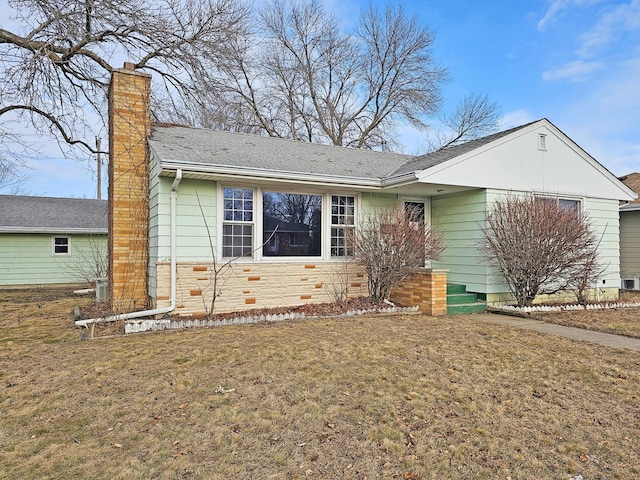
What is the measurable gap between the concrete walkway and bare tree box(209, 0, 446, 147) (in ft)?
57.8

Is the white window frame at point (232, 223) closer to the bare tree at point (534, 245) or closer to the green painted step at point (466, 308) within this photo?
the green painted step at point (466, 308)

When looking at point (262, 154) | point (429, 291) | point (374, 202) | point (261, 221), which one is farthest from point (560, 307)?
point (262, 154)

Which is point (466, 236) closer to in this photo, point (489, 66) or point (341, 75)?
point (489, 66)

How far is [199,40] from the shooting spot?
1410cm

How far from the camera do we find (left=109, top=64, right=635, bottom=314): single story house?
7.77m

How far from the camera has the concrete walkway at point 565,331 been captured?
19.4ft

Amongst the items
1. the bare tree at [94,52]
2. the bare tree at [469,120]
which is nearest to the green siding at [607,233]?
the bare tree at [94,52]

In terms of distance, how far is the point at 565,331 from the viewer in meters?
6.85

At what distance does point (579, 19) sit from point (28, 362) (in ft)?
52.2

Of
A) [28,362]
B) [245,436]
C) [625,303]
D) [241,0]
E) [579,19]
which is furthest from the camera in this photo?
[241,0]

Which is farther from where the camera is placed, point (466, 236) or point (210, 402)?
point (466, 236)

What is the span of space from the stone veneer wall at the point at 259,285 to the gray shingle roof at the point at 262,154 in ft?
A: 6.61

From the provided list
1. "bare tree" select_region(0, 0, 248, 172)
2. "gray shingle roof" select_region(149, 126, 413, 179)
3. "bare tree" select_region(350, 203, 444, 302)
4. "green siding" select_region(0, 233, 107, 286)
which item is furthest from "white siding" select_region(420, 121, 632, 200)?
"green siding" select_region(0, 233, 107, 286)

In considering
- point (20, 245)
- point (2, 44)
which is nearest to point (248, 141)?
point (2, 44)
